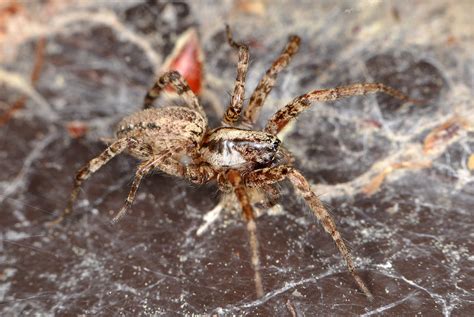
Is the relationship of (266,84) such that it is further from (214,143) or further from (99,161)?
(99,161)

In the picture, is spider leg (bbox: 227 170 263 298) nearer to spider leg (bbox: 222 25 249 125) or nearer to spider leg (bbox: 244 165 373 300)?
spider leg (bbox: 244 165 373 300)

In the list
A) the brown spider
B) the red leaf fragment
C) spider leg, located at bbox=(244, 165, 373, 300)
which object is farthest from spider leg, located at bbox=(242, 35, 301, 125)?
the red leaf fragment

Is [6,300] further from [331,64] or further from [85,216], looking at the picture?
[331,64]

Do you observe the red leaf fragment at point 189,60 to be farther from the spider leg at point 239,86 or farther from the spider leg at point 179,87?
the spider leg at point 239,86

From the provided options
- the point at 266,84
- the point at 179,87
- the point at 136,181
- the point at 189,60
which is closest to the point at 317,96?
the point at 266,84

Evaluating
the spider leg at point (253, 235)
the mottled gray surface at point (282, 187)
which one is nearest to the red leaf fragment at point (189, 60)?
the mottled gray surface at point (282, 187)

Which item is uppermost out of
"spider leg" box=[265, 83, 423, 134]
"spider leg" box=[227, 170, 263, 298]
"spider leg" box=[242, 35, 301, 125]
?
"spider leg" box=[242, 35, 301, 125]
